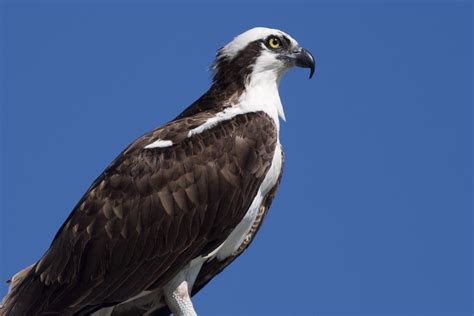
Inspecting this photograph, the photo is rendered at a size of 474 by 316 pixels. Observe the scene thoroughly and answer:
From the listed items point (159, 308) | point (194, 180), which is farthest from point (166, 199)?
point (159, 308)

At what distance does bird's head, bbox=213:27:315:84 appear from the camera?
1561 cm

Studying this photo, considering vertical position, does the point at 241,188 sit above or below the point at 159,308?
above

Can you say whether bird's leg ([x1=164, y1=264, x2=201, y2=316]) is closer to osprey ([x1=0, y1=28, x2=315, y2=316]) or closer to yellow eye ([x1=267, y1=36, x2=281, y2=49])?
osprey ([x1=0, y1=28, x2=315, y2=316])

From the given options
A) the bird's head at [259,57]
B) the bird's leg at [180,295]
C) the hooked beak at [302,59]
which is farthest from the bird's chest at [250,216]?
the hooked beak at [302,59]

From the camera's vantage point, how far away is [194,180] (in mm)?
14555

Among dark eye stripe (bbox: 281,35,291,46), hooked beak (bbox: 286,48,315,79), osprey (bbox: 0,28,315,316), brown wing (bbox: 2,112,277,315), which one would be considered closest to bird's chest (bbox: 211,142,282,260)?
osprey (bbox: 0,28,315,316)

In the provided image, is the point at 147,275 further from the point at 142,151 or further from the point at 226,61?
the point at 226,61

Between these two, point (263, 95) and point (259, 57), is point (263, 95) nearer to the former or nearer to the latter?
point (263, 95)

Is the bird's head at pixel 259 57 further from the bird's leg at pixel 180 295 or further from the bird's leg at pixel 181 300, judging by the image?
the bird's leg at pixel 181 300

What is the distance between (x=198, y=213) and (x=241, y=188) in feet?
1.72

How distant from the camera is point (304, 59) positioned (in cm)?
1595

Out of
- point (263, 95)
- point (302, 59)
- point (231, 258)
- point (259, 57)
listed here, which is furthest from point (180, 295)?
point (302, 59)

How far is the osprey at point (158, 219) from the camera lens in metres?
14.4

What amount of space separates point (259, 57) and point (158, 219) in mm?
2411
